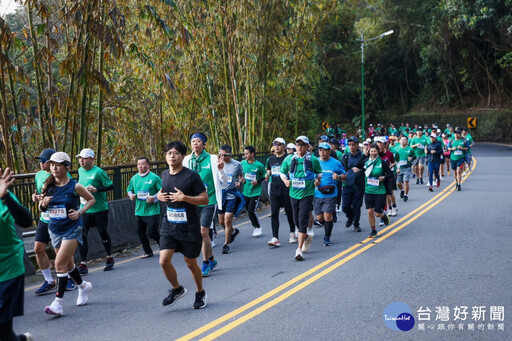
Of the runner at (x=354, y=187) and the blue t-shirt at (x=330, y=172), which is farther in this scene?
the runner at (x=354, y=187)

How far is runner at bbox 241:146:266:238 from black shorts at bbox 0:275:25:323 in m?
7.16

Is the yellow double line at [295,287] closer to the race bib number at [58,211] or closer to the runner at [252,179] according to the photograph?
the race bib number at [58,211]

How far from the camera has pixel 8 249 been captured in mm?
4625

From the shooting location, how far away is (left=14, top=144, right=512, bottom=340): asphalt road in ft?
19.0

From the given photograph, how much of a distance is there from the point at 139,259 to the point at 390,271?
419cm

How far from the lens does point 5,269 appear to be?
4562 mm

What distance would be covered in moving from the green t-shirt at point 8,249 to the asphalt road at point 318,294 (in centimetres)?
135

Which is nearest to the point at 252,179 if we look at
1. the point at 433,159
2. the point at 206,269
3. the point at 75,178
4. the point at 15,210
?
the point at 75,178

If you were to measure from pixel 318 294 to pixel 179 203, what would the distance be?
2063mm

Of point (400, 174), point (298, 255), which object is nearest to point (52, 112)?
point (298, 255)

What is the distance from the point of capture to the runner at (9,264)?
14.7 ft

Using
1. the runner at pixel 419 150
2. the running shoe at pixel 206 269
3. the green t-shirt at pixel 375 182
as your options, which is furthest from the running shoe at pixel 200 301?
the runner at pixel 419 150

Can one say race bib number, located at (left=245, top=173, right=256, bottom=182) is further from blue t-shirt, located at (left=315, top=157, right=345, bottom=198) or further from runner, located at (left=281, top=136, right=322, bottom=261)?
runner, located at (left=281, top=136, right=322, bottom=261)

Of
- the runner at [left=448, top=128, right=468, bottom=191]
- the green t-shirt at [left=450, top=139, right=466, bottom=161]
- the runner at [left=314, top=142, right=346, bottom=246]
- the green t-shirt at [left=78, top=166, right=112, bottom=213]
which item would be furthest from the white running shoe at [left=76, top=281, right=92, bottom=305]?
the green t-shirt at [left=450, top=139, right=466, bottom=161]
